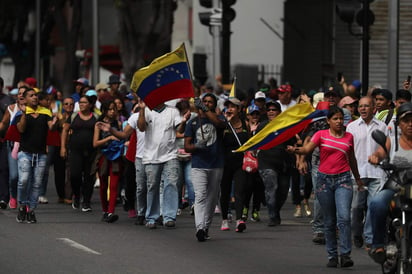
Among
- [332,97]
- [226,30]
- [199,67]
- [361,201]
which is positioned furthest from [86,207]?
[226,30]

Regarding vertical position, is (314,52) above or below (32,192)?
above

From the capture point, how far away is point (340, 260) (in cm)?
1370

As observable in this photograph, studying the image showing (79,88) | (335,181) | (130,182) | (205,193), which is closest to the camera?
(335,181)

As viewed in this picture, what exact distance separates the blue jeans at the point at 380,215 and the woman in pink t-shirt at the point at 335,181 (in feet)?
4.47

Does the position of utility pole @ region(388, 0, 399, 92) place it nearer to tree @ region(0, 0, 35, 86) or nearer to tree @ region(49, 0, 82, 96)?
tree @ region(49, 0, 82, 96)

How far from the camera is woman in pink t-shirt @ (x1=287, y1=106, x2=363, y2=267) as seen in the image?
1365cm

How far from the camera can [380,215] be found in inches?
480

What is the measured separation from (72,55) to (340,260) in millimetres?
33413

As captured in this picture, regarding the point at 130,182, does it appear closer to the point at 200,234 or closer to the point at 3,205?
the point at 3,205

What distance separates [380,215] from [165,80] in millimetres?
5419

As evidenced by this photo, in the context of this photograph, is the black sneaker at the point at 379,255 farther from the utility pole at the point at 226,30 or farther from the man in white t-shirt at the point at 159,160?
the utility pole at the point at 226,30

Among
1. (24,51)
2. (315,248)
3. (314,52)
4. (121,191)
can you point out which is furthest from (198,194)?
(24,51)

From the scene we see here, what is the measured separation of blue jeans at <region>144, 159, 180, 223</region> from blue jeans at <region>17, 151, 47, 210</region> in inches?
57.8

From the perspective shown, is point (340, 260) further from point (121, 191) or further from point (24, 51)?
point (24, 51)
